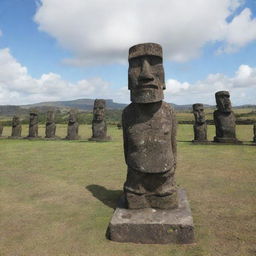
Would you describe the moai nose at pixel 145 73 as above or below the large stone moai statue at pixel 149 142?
above

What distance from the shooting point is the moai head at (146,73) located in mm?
5094

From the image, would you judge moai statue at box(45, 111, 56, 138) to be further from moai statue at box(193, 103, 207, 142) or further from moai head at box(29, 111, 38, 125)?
moai statue at box(193, 103, 207, 142)

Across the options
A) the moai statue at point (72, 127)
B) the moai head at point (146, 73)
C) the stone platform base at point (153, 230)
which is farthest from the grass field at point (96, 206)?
the moai statue at point (72, 127)

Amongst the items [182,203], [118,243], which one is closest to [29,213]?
[118,243]

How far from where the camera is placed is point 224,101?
15750 mm

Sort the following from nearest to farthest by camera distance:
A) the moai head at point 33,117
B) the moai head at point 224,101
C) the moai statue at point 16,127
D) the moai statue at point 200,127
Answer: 1. the moai head at point 224,101
2. the moai statue at point 200,127
3. the moai head at point 33,117
4. the moai statue at point 16,127

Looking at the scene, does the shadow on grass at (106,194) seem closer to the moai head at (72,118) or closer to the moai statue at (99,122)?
the moai statue at (99,122)

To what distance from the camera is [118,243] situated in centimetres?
448

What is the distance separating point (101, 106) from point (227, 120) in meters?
7.94

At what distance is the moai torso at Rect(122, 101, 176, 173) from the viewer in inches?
206

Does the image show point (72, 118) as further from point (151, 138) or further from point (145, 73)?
point (145, 73)

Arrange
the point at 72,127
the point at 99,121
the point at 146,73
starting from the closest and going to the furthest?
the point at 146,73 < the point at 99,121 < the point at 72,127

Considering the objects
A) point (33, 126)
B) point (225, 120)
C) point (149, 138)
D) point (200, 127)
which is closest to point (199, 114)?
point (200, 127)

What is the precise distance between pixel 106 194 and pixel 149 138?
2.31 meters
